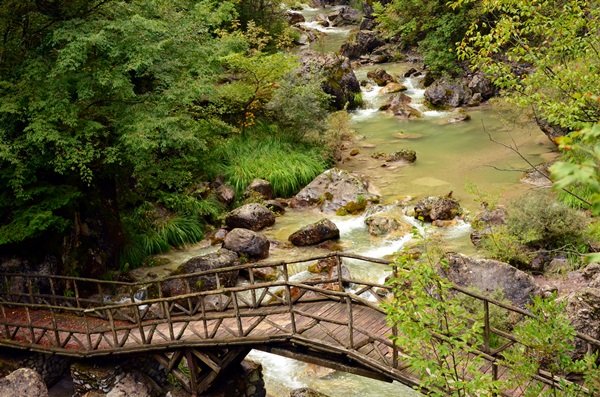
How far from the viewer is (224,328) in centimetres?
1166

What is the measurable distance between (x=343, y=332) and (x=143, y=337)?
178 inches

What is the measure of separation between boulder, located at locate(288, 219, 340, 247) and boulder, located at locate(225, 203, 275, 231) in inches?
71.3

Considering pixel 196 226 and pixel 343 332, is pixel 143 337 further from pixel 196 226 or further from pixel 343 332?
pixel 196 226

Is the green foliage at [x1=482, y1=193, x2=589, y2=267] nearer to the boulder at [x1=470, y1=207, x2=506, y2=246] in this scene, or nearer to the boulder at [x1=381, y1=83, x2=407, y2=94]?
the boulder at [x1=470, y1=207, x2=506, y2=246]

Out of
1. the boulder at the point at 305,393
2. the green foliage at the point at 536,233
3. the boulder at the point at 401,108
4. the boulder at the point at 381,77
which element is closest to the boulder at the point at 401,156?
the boulder at the point at 401,108

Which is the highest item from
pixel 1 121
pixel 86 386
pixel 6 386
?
pixel 1 121

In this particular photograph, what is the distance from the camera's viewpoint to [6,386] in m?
11.2

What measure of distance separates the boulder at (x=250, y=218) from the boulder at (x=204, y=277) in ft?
9.22

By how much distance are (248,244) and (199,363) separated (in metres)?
6.18

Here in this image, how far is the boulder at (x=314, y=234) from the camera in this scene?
18.9 metres

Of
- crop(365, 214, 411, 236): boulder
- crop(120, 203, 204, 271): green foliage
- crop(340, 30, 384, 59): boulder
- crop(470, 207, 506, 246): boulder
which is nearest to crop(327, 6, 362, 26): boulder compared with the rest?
crop(340, 30, 384, 59): boulder

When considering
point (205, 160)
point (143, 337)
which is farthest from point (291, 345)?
point (205, 160)

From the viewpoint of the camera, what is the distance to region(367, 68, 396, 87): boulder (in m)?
38.8

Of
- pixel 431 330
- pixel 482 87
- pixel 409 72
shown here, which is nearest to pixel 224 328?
pixel 431 330
